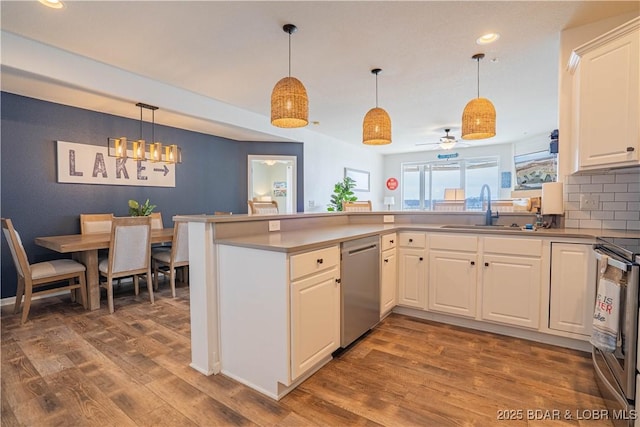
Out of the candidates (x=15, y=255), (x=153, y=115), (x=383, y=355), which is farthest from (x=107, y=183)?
(x=383, y=355)

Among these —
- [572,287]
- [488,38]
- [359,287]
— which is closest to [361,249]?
[359,287]

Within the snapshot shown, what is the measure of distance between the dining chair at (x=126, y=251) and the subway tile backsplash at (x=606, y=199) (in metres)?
4.12

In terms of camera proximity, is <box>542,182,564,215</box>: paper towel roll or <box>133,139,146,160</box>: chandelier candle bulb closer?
<box>542,182,564,215</box>: paper towel roll

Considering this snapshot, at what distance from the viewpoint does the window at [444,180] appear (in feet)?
26.4

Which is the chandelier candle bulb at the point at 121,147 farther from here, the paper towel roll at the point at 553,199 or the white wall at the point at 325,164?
the paper towel roll at the point at 553,199

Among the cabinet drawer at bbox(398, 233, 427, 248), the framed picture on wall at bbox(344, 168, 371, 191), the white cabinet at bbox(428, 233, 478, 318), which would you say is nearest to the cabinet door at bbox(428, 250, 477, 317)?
the white cabinet at bbox(428, 233, 478, 318)

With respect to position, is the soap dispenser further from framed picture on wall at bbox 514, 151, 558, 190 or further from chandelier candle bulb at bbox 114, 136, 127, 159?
framed picture on wall at bbox 514, 151, 558, 190

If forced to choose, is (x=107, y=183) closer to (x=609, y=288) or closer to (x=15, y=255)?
(x=15, y=255)

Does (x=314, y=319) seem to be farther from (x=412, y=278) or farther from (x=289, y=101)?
(x=289, y=101)

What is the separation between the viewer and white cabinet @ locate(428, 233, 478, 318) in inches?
103

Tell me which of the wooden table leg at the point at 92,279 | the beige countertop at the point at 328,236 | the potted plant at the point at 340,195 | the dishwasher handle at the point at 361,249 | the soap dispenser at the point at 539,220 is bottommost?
the wooden table leg at the point at 92,279

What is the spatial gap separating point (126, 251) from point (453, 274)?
10.9 feet

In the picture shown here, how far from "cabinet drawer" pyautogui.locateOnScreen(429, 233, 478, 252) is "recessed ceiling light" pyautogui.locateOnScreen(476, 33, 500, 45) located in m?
1.79

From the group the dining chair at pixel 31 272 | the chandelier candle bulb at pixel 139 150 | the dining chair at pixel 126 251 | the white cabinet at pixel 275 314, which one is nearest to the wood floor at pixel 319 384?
the white cabinet at pixel 275 314
